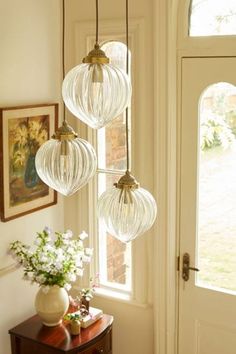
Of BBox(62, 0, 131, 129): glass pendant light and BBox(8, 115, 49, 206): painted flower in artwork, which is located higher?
BBox(62, 0, 131, 129): glass pendant light

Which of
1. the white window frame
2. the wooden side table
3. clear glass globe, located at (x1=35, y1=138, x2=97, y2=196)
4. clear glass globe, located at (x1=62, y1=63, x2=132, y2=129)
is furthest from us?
the white window frame

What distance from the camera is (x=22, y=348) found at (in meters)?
2.69

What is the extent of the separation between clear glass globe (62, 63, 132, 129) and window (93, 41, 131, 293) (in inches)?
55.2

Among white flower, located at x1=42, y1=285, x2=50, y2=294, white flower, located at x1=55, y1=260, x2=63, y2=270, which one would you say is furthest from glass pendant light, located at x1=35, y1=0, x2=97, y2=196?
white flower, located at x1=42, y1=285, x2=50, y2=294

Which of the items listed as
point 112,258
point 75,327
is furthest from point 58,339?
point 112,258

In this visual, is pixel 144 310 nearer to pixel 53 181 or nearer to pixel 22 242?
pixel 22 242

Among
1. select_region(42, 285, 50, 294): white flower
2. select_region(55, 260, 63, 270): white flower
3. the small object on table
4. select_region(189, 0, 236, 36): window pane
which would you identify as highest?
select_region(189, 0, 236, 36): window pane

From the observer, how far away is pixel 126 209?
1.58 m

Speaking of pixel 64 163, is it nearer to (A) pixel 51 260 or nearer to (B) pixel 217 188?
(A) pixel 51 260

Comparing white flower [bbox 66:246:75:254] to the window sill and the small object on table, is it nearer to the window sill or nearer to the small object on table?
the small object on table

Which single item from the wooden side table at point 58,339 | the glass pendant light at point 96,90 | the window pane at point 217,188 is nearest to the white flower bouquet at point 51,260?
the wooden side table at point 58,339

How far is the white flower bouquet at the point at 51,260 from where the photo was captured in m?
2.60

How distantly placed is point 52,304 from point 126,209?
1.26 metres

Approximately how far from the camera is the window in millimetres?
3021
